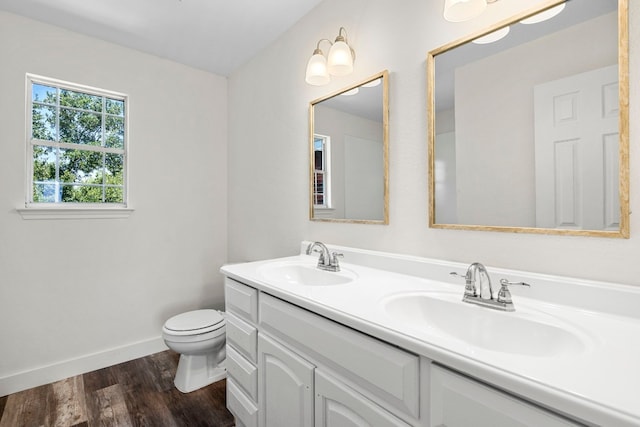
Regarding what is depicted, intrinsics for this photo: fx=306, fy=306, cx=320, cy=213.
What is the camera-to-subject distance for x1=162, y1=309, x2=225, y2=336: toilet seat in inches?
75.9

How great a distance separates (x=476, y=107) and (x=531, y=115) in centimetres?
20

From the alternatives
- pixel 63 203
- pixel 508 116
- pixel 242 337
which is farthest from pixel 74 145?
pixel 508 116

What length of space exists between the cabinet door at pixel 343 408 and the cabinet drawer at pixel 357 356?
0.03m

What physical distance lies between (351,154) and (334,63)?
48 centimetres

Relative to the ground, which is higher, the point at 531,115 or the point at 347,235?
the point at 531,115

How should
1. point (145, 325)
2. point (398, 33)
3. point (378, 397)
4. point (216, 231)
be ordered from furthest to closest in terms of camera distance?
point (216, 231) < point (145, 325) < point (398, 33) < point (378, 397)

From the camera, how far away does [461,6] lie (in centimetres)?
112

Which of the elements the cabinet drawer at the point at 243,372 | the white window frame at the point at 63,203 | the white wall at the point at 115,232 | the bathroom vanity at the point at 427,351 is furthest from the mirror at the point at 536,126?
the white window frame at the point at 63,203

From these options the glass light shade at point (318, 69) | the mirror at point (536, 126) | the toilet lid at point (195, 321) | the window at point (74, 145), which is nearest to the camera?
the mirror at point (536, 126)

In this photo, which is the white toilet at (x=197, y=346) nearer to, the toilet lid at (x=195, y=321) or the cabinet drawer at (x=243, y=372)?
the toilet lid at (x=195, y=321)

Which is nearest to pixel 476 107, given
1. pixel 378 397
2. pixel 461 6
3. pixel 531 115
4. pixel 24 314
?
pixel 531 115

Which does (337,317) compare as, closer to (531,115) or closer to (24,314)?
(531,115)

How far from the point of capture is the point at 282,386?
46.6 inches

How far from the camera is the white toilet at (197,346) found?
1.92 meters
